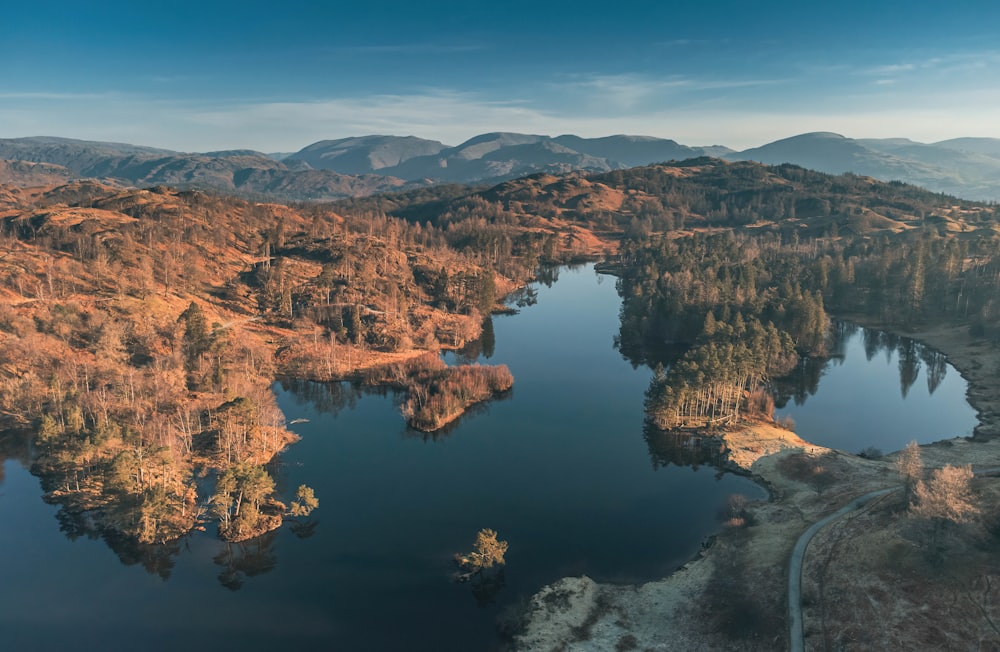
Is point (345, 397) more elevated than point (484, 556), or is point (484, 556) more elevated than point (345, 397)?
point (484, 556)

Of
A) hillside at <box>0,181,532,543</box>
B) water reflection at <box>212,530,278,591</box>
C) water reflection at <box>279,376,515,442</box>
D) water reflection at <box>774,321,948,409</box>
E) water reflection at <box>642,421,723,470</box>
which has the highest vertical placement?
hillside at <box>0,181,532,543</box>

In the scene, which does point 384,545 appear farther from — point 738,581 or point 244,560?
point 738,581

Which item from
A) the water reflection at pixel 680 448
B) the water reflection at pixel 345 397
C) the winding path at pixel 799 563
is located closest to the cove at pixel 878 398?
the water reflection at pixel 680 448

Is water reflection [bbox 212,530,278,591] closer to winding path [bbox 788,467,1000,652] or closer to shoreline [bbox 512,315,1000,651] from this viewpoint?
shoreline [bbox 512,315,1000,651]

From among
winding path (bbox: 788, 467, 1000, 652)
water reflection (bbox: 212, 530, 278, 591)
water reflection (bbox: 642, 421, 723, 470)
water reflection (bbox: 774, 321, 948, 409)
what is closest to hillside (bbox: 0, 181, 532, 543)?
water reflection (bbox: 212, 530, 278, 591)

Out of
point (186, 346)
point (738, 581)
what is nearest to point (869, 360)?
point (738, 581)

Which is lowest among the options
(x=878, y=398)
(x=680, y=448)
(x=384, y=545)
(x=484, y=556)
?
(x=384, y=545)

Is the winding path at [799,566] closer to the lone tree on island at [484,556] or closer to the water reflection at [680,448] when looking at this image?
the water reflection at [680,448]
